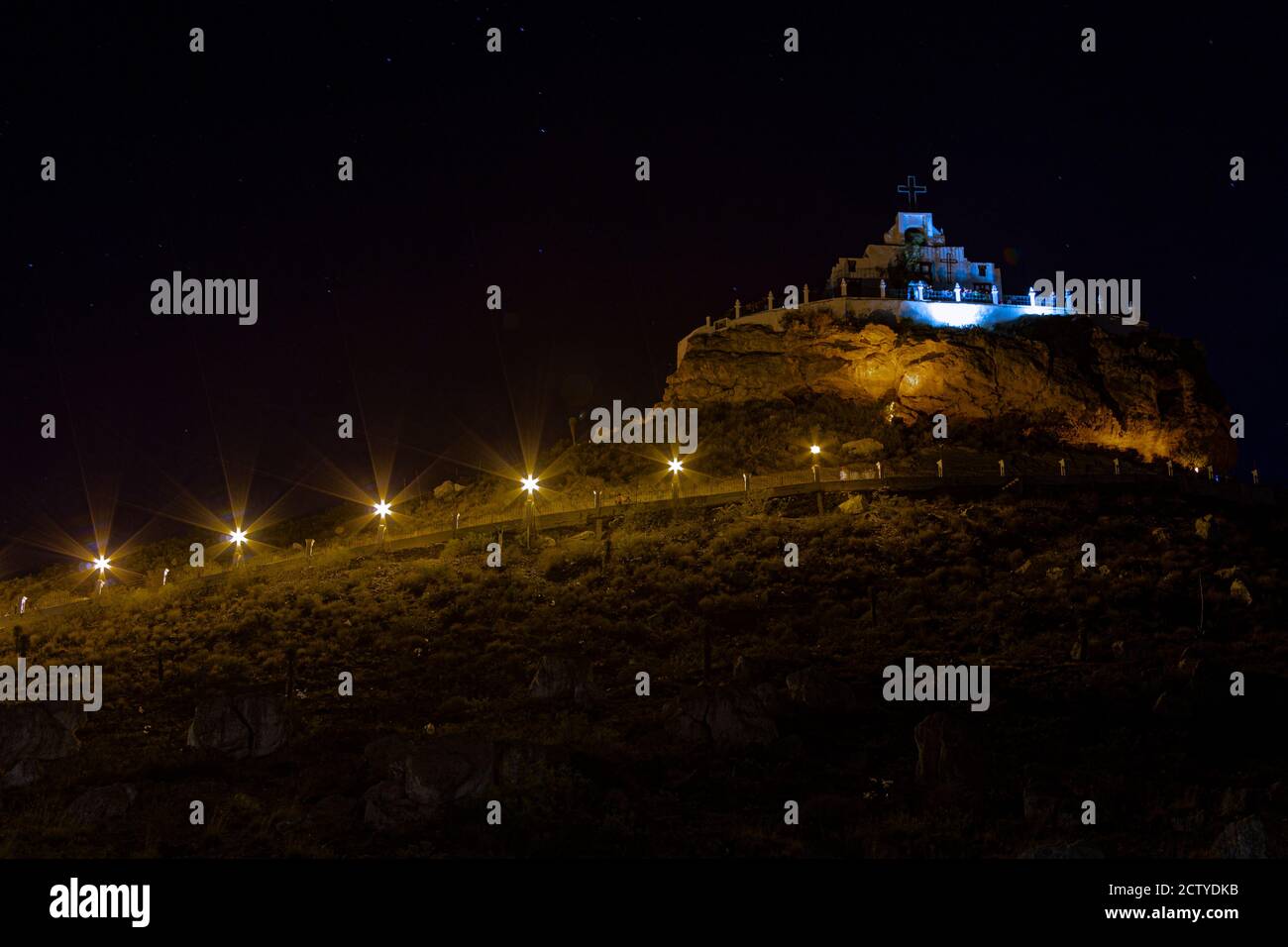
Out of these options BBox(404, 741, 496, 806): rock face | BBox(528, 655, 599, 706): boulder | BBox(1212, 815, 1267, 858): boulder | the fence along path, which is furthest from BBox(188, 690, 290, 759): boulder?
the fence along path

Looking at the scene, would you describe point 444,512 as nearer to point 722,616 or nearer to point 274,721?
point 722,616

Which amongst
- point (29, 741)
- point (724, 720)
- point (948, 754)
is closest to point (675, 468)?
point (724, 720)

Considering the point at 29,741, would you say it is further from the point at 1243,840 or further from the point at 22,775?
the point at 1243,840

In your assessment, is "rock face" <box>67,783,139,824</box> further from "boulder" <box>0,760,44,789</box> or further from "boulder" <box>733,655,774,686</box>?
"boulder" <box>733,655,774,686</box>

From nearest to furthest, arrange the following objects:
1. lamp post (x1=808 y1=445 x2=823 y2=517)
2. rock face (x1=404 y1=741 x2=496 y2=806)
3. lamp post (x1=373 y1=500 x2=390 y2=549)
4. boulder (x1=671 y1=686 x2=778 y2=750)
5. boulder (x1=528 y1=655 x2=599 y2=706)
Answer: rock face (x1=404 y1=741 x2=496 y2=806)
boulder (x1=671 y1=686 x2=778 y2=750)
boulder (x1=528 y1=655 x2=599 y2=706)
lamp post (x1=808 y1=445 x2=823 y2=517)
lamp post (x1=373 y1=500 x2=390 y2=549)

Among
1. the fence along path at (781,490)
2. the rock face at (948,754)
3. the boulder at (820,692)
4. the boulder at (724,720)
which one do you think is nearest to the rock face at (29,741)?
the boulder at (724,720)
